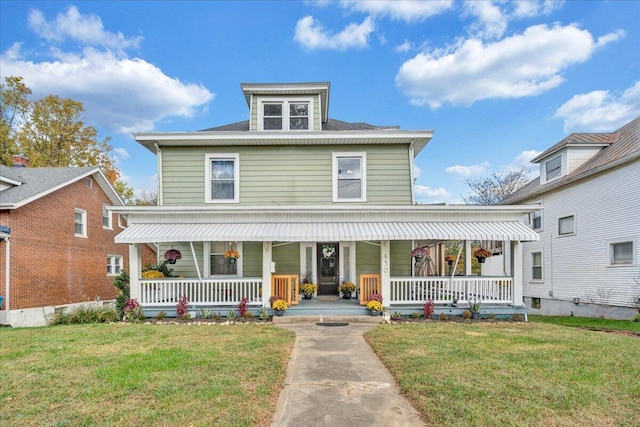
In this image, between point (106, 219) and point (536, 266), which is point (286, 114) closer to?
point (106, 219)

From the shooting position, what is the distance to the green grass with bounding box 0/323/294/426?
3.51 m

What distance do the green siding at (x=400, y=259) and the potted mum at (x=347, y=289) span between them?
146cm

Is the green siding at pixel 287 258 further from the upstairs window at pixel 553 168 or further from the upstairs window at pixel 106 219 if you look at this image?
the upstairs window at pixel 553 168

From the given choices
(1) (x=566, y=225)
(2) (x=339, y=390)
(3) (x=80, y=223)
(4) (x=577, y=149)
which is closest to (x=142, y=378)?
(2) (x=339, y=390)

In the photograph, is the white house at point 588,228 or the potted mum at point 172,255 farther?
the white house at point 588,228

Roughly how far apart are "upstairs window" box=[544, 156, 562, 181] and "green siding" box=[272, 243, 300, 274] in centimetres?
1273

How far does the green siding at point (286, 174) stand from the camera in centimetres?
1160

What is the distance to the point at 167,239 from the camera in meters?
9.25

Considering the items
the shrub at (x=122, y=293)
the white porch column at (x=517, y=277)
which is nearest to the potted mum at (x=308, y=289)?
the shrub at (x=122, y=293)

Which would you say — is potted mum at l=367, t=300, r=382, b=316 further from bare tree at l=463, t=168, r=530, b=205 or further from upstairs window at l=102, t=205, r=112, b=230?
bare tree at l=463, t=168, r=530, b=205

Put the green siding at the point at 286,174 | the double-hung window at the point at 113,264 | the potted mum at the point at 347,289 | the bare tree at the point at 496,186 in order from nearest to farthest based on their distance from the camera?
the potted mum at the point at 347,289 < the green siding at the point at 286,174 < the double-hung window at the point at 113,264 < the bare tree at the point at 496,186

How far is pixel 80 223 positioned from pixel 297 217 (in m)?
11.6

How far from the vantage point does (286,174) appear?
1170 cm

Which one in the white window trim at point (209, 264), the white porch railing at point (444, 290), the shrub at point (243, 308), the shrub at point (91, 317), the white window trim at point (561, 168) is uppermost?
the white window trim at point (561, 168)
